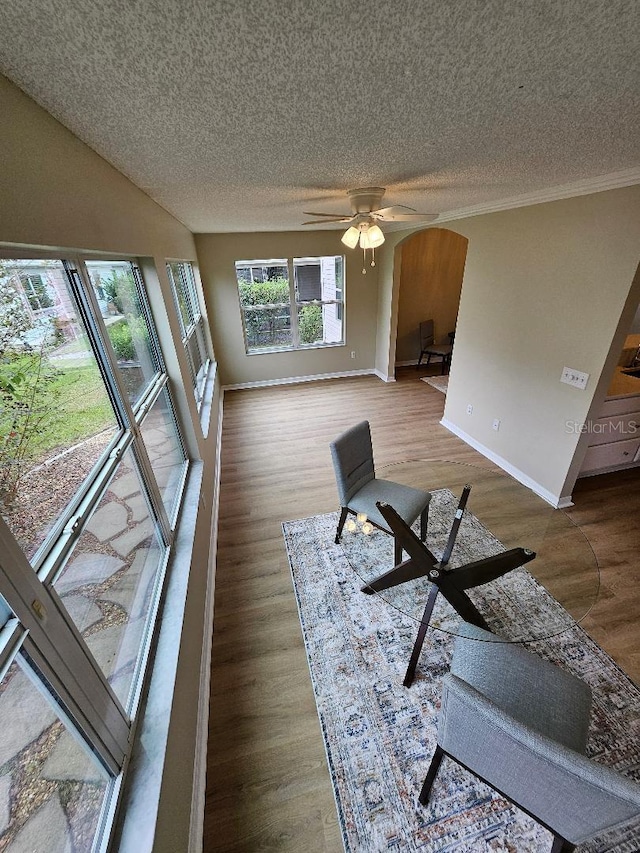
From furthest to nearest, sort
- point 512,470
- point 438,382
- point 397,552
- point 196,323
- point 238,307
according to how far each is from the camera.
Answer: point 438,382, point 238,307, point 196,323, point 512,470, point 397,552

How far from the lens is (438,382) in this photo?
5.62 metres

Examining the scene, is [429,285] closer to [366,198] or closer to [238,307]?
[238,307]

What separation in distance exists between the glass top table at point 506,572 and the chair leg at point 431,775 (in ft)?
1.40

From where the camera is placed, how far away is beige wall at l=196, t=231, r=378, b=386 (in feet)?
16.0

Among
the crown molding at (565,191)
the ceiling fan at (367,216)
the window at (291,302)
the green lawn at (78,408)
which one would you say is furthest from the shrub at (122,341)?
the window at (291,302)

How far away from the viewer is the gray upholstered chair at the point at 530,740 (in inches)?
34.9

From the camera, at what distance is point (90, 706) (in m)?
0.91

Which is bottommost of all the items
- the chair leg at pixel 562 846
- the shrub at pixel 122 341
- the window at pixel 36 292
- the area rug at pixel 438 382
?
the chair leg at pixel 562 846

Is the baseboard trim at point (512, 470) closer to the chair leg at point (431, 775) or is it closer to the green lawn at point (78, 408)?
the chair leg at point (431, 775)

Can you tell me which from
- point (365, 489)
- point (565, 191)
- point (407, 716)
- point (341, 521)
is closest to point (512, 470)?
point (365, 489)

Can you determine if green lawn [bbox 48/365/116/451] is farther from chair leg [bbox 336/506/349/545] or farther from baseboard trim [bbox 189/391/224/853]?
chair leg [bbox 336/506/349/545]

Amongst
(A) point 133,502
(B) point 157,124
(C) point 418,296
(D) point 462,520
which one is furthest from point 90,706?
(C) point 418,296

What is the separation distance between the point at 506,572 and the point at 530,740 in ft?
3.21

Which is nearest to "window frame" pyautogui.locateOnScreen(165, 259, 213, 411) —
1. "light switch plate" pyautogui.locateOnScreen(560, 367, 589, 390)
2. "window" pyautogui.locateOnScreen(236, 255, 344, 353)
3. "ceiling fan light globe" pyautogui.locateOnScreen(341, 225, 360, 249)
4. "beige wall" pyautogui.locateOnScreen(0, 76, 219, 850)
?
"window" pyautogui.locateOnScreen(236, 255, 344, 353)
